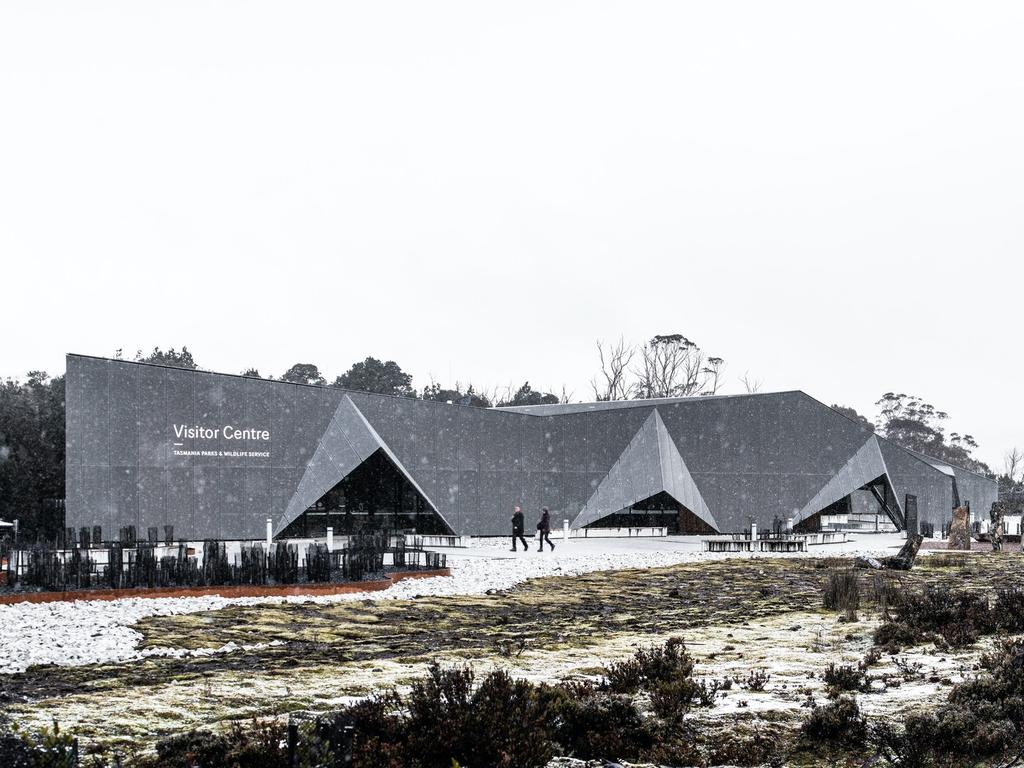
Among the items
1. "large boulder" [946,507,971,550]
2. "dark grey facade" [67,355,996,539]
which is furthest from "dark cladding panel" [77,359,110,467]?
"large boulder" [946,507,971,550]

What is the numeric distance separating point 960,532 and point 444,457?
12.8 metres

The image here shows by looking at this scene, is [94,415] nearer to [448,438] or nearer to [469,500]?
[448,438]

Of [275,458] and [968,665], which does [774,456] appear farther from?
[968,665]

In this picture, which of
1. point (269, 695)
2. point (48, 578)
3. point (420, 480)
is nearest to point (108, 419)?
point (420, 480)

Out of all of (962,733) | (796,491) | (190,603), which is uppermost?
(796,491)

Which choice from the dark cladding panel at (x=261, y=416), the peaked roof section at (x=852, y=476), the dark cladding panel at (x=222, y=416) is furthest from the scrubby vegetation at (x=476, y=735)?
the peaked roof section at (x=852, y=476)

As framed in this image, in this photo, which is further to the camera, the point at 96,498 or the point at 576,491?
the point at 576,491

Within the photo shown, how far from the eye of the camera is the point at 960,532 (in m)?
25.8

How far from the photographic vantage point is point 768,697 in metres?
6.68

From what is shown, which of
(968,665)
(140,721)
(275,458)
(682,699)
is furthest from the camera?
(275,458)

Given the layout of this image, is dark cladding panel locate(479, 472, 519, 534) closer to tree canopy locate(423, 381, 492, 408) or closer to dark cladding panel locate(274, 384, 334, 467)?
dark cladding panel locate(274, 384, 334, 467)

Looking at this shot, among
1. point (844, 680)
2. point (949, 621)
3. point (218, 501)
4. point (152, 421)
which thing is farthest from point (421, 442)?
point (844, 680)

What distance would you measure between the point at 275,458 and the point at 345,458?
175cm

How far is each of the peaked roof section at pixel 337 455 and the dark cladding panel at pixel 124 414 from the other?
365cm
